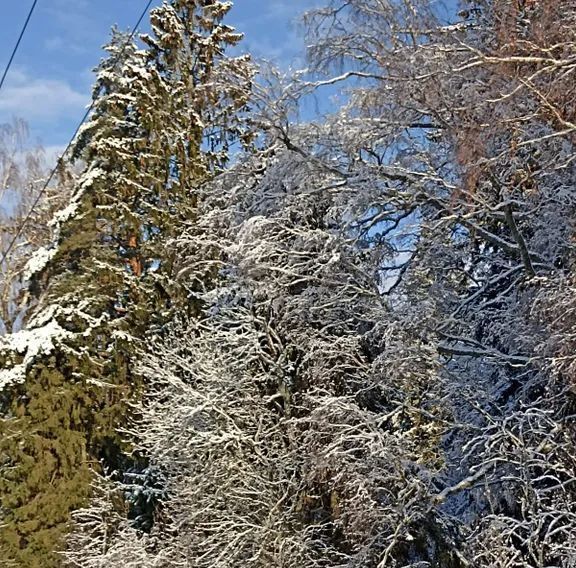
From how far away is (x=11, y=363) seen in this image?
11.0 metres

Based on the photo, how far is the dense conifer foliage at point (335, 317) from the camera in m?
5.89

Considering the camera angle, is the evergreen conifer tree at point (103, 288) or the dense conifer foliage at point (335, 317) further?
the evergreen conifer tree at point (103, 288)

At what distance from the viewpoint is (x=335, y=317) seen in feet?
28.7

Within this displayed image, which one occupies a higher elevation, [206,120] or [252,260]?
[206,120]

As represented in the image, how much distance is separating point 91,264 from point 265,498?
4879 millimetres

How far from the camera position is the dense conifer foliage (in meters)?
5.89

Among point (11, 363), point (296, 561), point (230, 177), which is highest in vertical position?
point (230, 177)

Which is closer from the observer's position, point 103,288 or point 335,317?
point 335,317

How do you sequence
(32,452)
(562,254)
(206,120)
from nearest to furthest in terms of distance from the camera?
(562,254) → (32,452) → (206,120)

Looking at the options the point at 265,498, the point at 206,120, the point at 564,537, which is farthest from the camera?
the point at 206,120

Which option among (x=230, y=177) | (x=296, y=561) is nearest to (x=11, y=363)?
(x=230, y=177)

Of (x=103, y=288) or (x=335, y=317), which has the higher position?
(x=103, y=288)

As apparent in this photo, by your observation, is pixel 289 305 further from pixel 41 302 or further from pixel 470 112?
pixel 41 302

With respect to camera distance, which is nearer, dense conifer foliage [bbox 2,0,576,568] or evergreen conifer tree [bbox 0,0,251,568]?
dense conifer foliage [bbox 2,0,576,568]
